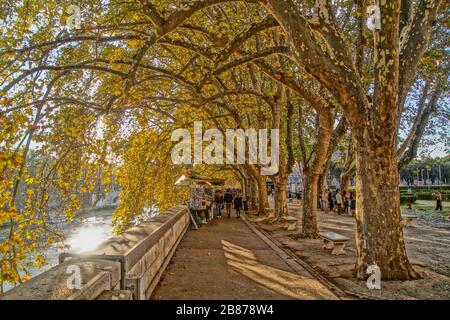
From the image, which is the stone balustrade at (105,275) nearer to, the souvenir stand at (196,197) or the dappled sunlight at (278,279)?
the dappled sunlight at (278,279)

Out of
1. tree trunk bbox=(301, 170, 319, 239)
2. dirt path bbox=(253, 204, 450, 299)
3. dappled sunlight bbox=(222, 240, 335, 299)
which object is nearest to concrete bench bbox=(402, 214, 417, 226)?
dirt path bbox=(253, 204, 450, 299)

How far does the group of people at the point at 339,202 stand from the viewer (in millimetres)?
27188

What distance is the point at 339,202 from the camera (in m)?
27.4

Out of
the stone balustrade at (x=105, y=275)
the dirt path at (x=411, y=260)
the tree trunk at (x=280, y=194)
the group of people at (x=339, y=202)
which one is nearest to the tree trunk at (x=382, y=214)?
the dirt path at (x=411, y=260)

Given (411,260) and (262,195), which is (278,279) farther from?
(262,195)

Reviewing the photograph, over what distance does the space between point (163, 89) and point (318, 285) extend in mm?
14048

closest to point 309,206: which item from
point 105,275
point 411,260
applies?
point 411,260

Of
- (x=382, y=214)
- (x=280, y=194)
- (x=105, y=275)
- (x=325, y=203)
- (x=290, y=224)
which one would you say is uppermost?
(x=280, y=194)

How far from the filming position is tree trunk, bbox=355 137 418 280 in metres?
7.08

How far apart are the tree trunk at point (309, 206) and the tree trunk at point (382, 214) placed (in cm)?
599

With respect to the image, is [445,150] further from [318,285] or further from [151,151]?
[151,151]

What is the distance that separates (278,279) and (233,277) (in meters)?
0.97

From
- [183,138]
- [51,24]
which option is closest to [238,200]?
[183,138]
